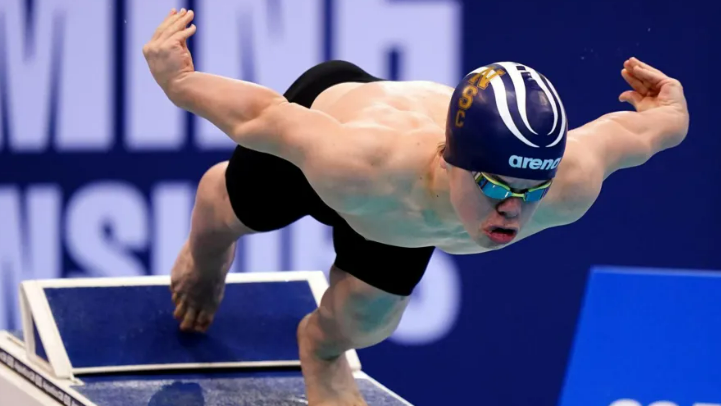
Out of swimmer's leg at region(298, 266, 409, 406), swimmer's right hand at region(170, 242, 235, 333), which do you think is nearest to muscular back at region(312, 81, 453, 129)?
swimmer's leg at region(298, 266, 409, 406)

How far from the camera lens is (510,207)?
2.23m

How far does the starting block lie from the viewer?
10.5ft

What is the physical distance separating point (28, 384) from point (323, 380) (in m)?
0.95

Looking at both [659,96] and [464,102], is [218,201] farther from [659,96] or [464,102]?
[659,96]

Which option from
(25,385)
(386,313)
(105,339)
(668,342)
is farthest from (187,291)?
(668,342)

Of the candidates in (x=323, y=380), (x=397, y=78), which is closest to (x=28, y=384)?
(x=323, y=380)

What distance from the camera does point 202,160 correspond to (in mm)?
4488

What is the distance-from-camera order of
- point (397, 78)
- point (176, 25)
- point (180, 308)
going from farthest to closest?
point (397, 78), point (180, 308), point (176, 25)

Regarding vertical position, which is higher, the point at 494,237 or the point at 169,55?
the point at 169,55

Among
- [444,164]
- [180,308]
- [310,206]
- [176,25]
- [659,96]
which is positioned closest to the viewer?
[444,164]

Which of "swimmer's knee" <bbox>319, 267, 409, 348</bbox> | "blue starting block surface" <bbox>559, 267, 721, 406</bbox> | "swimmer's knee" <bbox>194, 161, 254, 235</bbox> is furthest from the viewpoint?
"swimmer's knee" <bbox>194, 161, 254, 235</bbox>

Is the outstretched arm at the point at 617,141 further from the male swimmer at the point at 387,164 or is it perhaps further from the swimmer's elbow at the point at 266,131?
the swimmer's elbow at the point at 266,131

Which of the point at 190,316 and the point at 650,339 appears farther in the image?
the point at 190,316

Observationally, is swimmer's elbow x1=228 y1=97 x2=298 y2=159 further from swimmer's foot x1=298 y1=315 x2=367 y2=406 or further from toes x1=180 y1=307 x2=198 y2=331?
toes x1=180 y1=307 x2=198 y2=331
